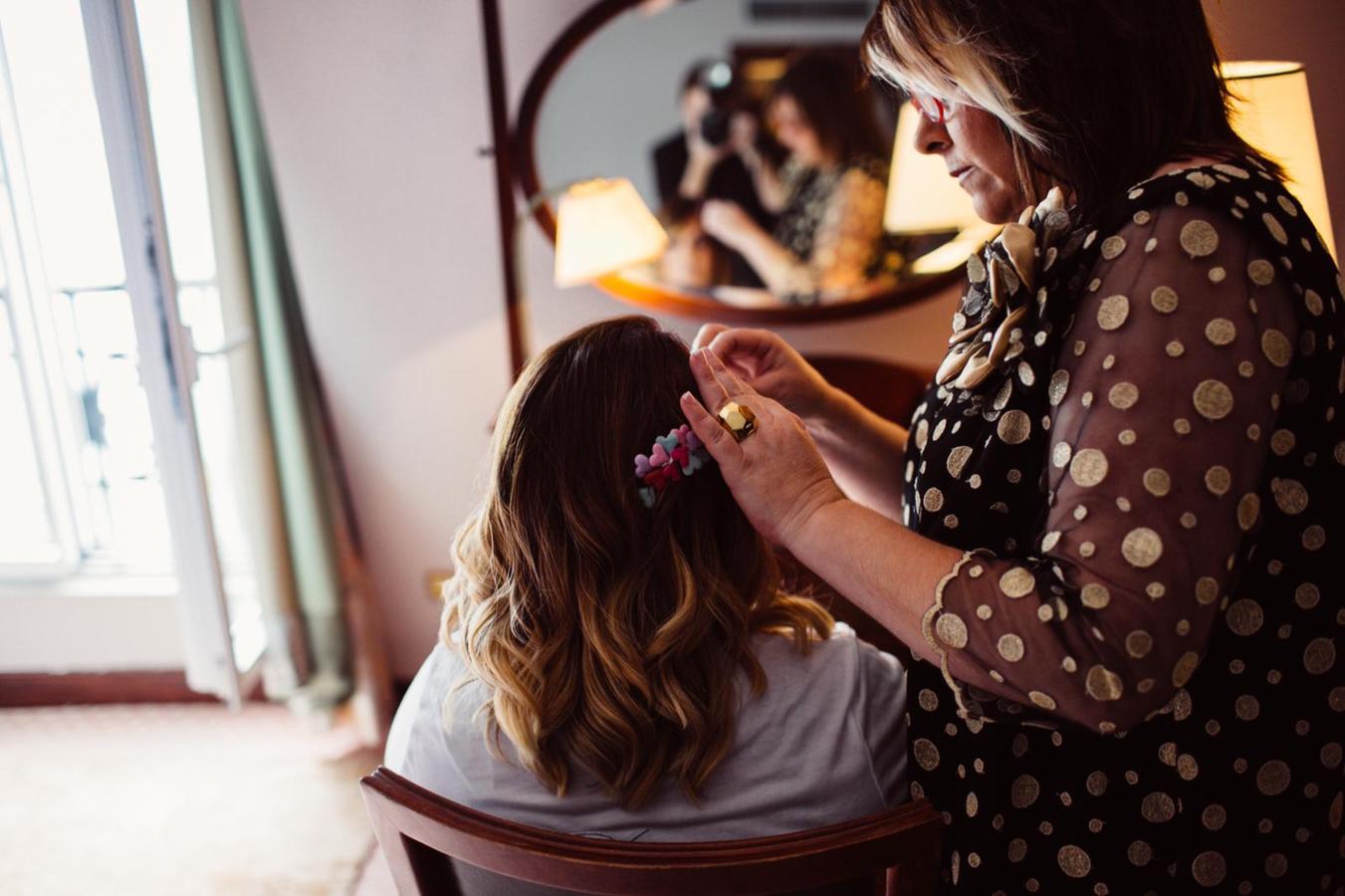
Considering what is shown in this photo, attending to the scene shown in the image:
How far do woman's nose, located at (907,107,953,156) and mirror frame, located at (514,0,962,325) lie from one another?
1.22 m

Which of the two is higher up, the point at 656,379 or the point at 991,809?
the point at 656,379

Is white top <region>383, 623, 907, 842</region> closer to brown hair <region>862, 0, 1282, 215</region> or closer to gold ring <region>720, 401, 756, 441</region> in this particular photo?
gold ring <region>720, 401, 756, 441</region>

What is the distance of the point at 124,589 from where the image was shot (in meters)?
2.51

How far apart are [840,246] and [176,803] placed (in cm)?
181

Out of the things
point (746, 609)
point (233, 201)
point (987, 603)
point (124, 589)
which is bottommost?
point (124, 589)

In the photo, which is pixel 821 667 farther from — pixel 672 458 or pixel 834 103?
pixel 834 103

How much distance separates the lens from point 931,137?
874mm

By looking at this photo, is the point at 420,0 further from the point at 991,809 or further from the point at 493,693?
the point at 991,809

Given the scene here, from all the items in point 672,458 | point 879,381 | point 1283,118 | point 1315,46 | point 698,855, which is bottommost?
point 879,381

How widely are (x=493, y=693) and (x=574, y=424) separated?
25cm

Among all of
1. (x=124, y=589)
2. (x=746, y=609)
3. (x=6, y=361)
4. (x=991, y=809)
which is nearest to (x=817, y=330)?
(x=746, y=609)

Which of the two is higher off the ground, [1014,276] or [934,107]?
[934,107]

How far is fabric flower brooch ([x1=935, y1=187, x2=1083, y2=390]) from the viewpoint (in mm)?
767

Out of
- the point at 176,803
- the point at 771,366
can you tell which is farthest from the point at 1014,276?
the point at 176,803
